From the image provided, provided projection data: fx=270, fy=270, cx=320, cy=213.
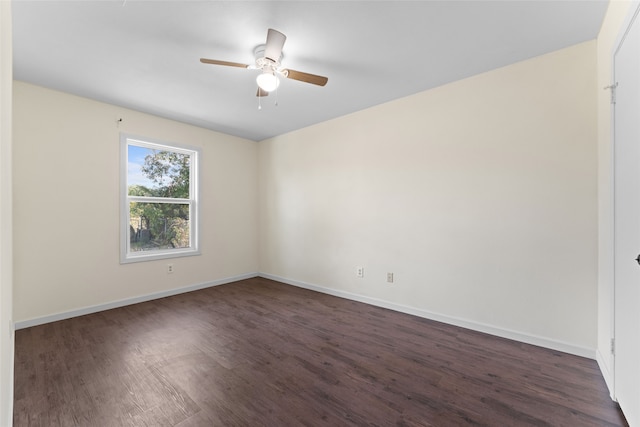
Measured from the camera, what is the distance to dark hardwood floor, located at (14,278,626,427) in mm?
1600

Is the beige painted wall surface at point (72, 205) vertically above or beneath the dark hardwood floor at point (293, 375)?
above

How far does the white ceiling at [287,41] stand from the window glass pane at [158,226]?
147 centimetres

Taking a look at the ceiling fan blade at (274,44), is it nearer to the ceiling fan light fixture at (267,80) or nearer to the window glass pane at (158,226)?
the ceiling fan light fixture at (267,80)

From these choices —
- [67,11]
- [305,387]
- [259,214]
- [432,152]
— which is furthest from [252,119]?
[305,387]

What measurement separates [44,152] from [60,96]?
2.16ft

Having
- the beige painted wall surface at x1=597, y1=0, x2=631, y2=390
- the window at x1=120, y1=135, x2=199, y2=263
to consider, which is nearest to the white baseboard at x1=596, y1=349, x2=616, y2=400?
the beige painted wall surface at x1=597, y1=0, x2=631, y2=390

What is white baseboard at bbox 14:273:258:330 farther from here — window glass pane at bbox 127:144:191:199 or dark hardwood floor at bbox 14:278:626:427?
window glass pane at bbox 127:144:191:199

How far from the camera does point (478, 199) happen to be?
2.69 metres

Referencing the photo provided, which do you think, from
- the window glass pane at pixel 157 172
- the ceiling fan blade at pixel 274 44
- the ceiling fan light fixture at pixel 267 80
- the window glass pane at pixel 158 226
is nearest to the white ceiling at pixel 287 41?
the ceiling fan blade at pixel 274 44

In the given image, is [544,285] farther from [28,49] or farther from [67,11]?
[28,49]

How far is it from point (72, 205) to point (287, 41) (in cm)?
304

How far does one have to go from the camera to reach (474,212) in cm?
271

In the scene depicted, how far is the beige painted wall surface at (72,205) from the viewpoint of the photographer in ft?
9.22

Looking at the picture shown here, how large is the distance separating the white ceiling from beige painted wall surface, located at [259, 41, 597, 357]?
315 millimetres
